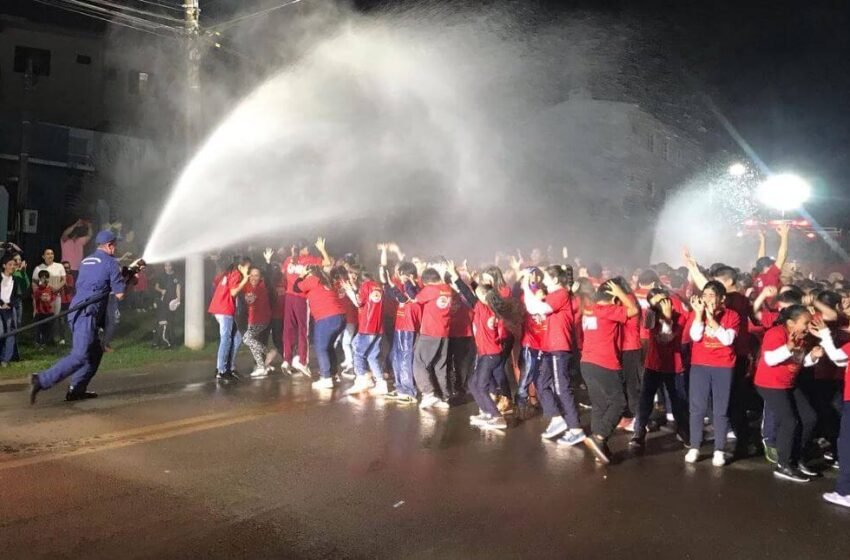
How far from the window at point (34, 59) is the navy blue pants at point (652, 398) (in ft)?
104

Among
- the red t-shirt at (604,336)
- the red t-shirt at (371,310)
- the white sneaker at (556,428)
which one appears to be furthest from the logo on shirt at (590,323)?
the red t-shirt at (371,310)

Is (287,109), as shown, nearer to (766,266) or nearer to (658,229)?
(766,266)

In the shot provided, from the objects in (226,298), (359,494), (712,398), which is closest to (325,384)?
(226,298)

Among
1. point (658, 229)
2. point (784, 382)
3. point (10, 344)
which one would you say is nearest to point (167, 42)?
point (10, 344)

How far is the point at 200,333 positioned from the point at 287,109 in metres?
4.76

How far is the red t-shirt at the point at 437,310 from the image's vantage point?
785cm

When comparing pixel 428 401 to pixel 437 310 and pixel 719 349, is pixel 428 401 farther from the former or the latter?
pixel 719 349

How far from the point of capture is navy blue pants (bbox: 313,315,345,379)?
8.78 m

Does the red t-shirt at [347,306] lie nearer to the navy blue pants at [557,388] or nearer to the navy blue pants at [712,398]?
the navy blue pants at [557,388]

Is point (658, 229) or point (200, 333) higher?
point (658, 229)

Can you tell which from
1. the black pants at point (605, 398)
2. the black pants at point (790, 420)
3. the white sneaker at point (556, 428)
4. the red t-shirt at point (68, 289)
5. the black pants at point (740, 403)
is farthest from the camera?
the red t-shirt at point (68, 289)

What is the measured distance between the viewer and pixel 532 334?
7.51 meters

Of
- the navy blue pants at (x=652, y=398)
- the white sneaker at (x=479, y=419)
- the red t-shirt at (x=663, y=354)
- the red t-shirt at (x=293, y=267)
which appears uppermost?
the red t-shirt at (x=293, y=267)

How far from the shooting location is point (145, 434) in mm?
6297
